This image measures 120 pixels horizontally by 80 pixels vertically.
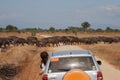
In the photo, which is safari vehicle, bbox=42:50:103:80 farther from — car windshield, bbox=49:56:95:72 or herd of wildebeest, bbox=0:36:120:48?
herd of wildebeest, bbox=0:36:120:48

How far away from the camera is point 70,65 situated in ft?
34.8

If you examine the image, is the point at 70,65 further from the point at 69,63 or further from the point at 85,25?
the point at 85,25

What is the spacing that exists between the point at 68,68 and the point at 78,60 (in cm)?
35

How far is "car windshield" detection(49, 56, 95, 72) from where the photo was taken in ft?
34.7

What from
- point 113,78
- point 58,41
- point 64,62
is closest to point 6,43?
point 58,41

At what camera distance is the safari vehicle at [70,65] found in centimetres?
1025

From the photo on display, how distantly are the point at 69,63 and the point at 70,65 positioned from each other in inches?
3.0

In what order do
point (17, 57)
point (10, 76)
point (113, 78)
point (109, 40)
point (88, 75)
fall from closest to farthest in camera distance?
1. point (88, 75)
2. point (113, 78)
3. point (10, 76)
4. point (17, 57)
5. point (109, 40)

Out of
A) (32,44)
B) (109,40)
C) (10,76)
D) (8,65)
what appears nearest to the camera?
(10,76)

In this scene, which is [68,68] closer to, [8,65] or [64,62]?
[64,62]

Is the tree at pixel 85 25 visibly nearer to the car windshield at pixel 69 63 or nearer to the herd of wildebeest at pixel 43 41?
the herd of wildebeest at pixel 43 41

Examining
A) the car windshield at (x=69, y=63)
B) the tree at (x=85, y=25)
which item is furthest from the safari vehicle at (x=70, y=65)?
the tree at (x=85, y=25)

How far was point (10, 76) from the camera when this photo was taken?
28.7 meters

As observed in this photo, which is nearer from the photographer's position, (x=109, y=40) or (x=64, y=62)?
(x=64, y=62)
